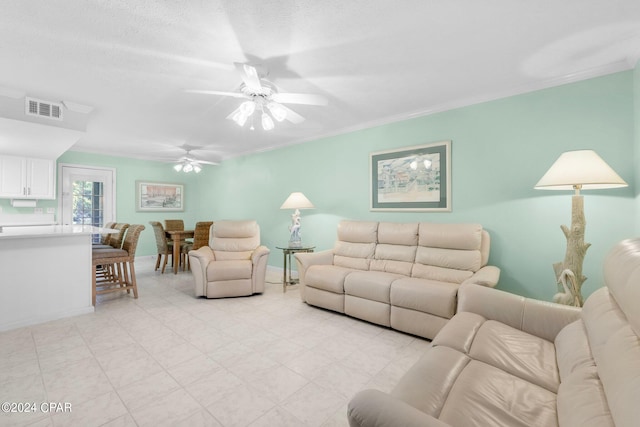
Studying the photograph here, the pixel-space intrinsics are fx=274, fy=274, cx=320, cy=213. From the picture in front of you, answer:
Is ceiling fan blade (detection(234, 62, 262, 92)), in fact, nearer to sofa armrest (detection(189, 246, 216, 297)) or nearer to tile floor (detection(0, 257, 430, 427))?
tile floor (detection(0, 257, 430, 427))

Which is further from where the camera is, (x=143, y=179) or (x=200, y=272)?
(x=143, y=179)

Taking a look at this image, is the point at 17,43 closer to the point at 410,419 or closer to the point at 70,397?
the point at 70,397

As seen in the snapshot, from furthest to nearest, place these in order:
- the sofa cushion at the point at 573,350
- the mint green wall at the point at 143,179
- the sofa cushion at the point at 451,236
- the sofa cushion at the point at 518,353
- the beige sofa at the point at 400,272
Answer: the mint green wall at the point at 143,179
the sofa cushion at the point at 451,236
the beige sofa at the point at 400,272
the sofa cushion at the point at 518,353
the sofa cushion at the point at 573,350

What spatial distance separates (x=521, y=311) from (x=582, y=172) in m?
1.15

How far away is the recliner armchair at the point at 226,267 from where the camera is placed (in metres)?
3.62

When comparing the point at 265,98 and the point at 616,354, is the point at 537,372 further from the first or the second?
the point at 265,98

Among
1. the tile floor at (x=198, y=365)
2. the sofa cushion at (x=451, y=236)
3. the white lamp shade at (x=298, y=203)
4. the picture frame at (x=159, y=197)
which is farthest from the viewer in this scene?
the picture frame at (x=159, y=197)

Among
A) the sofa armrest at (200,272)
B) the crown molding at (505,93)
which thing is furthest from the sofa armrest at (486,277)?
the sofa armrest at (200,272)

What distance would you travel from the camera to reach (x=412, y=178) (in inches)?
139

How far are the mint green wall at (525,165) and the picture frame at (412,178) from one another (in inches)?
3.7

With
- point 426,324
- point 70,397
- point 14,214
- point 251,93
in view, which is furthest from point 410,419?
point 14,214

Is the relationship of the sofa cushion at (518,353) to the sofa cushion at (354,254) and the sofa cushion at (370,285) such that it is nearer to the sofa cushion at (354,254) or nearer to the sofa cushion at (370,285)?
the sofa cushion at (370,285)

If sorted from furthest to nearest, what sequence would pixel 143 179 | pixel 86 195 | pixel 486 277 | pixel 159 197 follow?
pixel 159 197 → pixel 143 179 → pixel 86 195 → pixel 486 277

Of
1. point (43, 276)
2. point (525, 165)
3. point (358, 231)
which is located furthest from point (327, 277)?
point (43, 276)
